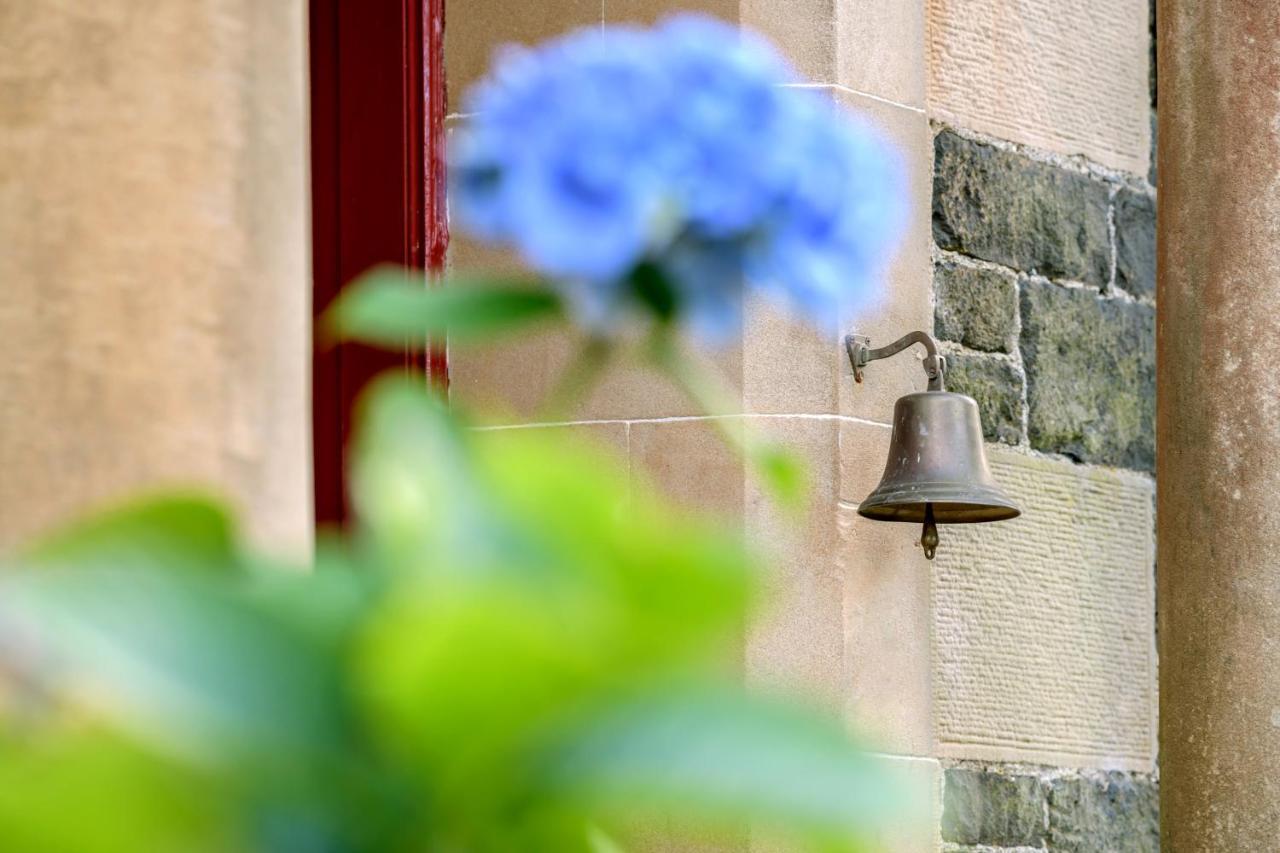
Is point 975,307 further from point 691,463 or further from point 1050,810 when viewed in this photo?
point 1050,810

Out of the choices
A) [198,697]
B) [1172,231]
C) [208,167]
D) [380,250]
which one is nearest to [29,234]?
[208,167]

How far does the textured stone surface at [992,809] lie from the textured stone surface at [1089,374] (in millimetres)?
645

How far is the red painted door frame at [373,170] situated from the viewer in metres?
3.88

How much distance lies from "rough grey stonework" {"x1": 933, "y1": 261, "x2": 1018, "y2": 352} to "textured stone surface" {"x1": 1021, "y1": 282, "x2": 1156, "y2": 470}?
51mm

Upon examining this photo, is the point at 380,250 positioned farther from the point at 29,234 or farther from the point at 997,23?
the point at 29,234

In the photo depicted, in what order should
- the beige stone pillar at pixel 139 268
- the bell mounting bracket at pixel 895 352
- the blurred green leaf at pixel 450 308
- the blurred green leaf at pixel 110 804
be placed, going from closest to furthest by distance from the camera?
the blurred green leaf at pixel 110 804
the blurred green leaf at pixel 450 308
the beige stone pillar at pixel 139 268
the bell mounting bracket at pixel 895 352

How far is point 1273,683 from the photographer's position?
416 cm

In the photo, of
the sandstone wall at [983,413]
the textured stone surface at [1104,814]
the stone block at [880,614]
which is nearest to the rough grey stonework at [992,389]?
the sandstone wall at [983,413]

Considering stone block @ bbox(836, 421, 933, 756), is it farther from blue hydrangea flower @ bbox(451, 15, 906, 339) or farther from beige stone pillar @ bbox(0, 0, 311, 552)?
blue hydrangea flower @ bbox(451, 15, 906, 339)

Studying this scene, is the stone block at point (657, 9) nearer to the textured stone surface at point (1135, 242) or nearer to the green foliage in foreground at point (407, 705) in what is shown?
the textured stone surface at point (1135, 242)

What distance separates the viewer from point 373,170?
392 centimetres

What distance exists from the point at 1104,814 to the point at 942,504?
3.00 ft

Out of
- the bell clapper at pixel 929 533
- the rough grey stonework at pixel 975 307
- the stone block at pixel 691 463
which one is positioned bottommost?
the bell clapper at pixel 929 533

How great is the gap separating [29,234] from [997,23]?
315 centimetres
